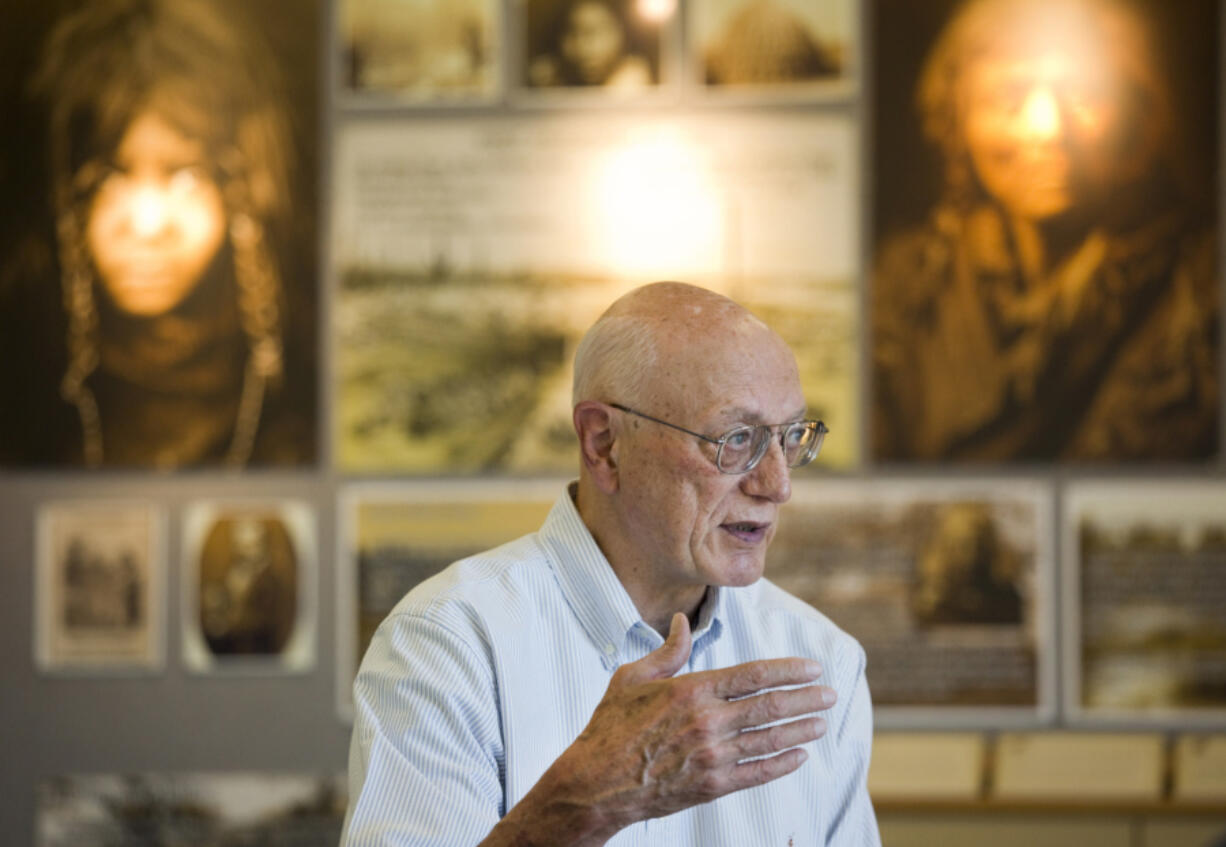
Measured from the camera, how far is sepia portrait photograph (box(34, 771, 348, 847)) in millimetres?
3316

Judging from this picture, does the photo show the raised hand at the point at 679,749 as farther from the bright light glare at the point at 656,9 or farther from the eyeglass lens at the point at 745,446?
the bright light glare at the point at 656,9

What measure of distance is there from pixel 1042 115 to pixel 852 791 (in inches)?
81.8

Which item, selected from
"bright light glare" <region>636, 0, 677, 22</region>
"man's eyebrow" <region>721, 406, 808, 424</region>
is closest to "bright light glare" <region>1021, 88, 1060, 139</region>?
"bright light glare" <region>636, 0, 677, 22</region>

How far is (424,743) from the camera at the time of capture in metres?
1.57

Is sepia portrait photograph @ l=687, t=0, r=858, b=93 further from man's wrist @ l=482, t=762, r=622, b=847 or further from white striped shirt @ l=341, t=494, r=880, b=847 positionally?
man's wrist @ l=482, t=762, r=622, b=847

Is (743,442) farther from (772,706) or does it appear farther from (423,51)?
(423,51)

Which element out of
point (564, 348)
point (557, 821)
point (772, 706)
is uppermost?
point (564, 348)

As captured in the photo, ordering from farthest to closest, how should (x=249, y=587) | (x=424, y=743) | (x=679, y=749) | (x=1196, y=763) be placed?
(x=249, y=587) → (x=1196, y=763) → (x=424, y=743) → (x=679, y=749)

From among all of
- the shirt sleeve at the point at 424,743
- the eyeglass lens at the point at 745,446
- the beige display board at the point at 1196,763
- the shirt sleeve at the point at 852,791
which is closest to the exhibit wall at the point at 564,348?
the beige display board at the point at 1196,763

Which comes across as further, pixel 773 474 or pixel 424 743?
pixel 773 474

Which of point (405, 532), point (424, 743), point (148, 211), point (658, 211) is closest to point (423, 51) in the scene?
point (658, 211)

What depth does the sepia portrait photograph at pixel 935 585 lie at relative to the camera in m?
3.22

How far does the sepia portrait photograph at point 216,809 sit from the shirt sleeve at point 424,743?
5.91 ft

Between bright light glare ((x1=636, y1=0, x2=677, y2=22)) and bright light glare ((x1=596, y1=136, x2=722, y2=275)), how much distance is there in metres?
0.32
